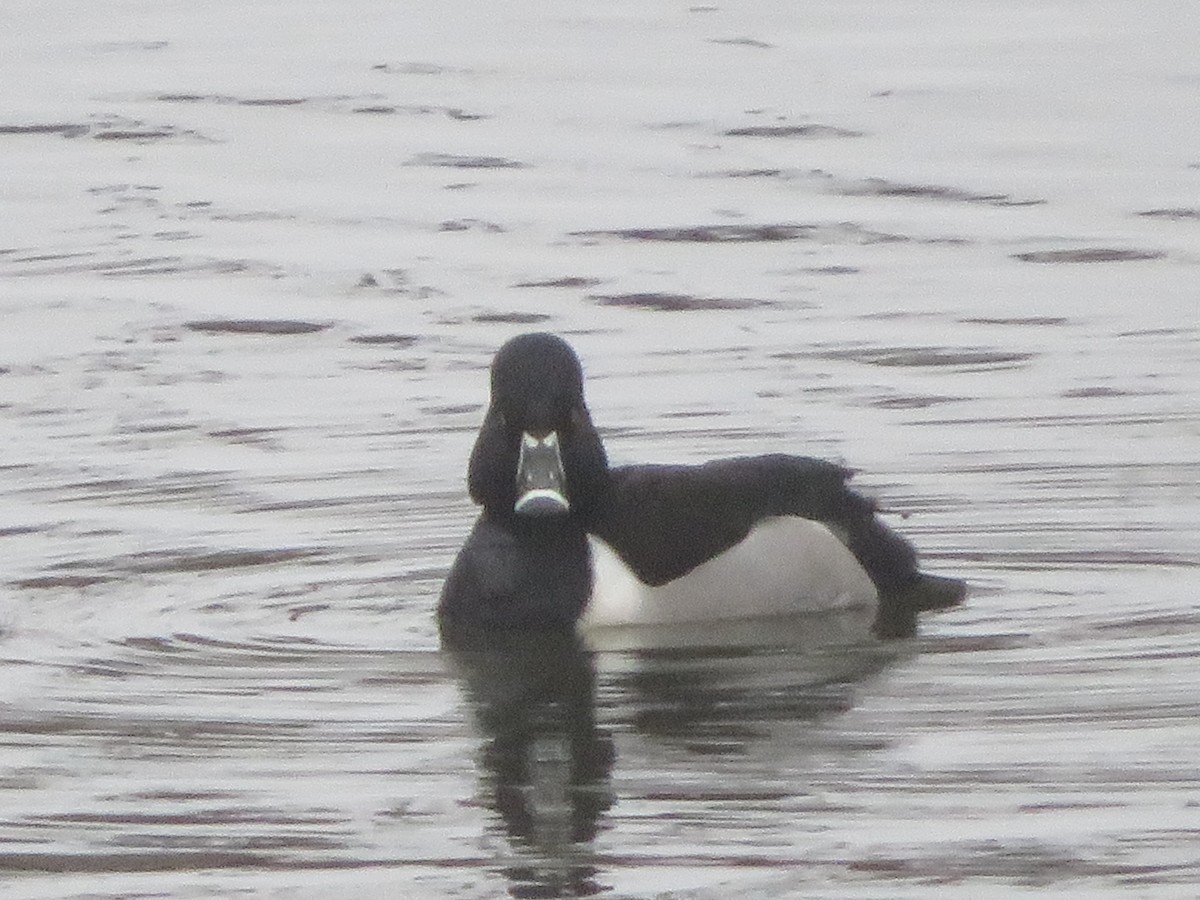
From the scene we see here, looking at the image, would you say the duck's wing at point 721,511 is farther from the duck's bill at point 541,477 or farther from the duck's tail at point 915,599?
the duck's bill at point 541,477

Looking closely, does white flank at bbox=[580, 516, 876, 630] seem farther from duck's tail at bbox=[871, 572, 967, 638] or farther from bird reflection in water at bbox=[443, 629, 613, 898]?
bird reflection in water at bbox=[443, 629, 613, 898]

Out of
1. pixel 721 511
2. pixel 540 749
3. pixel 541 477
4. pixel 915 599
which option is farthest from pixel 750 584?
pixel 540 749

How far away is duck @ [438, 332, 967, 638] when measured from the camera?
429 inches

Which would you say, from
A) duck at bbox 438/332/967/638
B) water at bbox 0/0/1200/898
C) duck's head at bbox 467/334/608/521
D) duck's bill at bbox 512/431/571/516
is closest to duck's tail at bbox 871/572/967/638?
duck at bbox 438/332/967/638

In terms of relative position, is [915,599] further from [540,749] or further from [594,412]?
[594,412]

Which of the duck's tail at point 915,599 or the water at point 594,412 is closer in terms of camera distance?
the water at point 594,412

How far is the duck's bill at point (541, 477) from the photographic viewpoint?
1081 centimetres

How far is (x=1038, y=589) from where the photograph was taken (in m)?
11.4

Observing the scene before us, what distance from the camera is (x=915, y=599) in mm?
11461

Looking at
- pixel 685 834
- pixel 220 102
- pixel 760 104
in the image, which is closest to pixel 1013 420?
pixel 685 834

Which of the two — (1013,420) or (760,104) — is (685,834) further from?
(760,104)

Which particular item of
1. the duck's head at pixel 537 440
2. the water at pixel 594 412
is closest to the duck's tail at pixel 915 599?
the water at pixel 594 412

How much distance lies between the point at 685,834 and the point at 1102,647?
97.5 inches

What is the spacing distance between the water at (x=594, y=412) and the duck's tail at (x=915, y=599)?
0.13m
